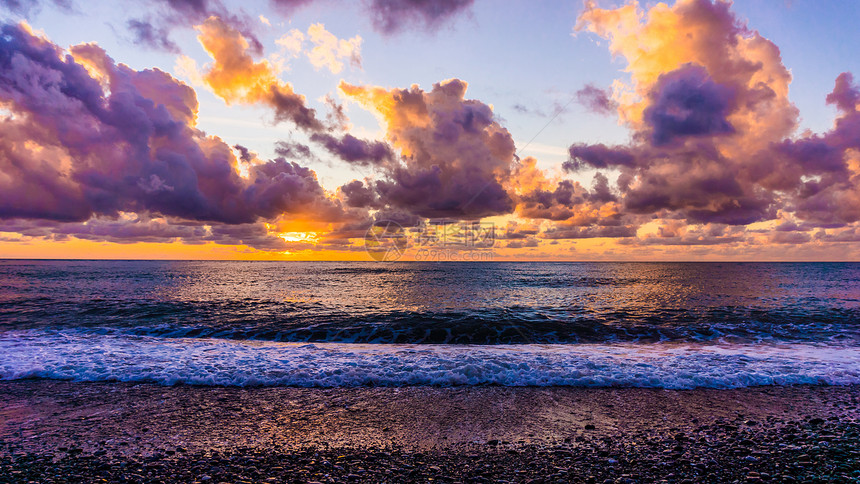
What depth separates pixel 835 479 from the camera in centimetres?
547

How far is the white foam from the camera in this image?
10633 mm

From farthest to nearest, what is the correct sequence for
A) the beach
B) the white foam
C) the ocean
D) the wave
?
the wave, the ocean, the white foam, the beach

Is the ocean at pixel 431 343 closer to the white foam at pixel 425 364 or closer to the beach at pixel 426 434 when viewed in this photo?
the white foam at pixel 425 364

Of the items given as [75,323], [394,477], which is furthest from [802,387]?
[75,323]

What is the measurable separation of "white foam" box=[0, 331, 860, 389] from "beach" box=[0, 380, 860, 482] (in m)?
0.71

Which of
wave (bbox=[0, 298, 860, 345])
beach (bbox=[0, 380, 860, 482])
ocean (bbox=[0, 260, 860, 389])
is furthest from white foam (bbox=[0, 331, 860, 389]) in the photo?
wave (bbox=[0, 298, 860, 345])

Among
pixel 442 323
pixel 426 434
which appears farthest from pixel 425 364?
pixel 442 323

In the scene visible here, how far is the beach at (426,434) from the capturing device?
573 cm

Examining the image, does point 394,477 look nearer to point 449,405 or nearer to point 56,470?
point 449,405

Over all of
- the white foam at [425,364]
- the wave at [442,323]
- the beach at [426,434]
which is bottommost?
the wave at [442,323]

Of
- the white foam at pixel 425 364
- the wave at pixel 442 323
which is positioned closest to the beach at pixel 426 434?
the white foam at pixel 425 364

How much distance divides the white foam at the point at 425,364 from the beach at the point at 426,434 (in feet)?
2.31

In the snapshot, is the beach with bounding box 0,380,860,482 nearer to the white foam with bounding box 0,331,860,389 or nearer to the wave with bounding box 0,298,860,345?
the white foam with bounding box 0,331,860,389

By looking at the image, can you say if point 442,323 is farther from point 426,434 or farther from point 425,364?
point 426,434
